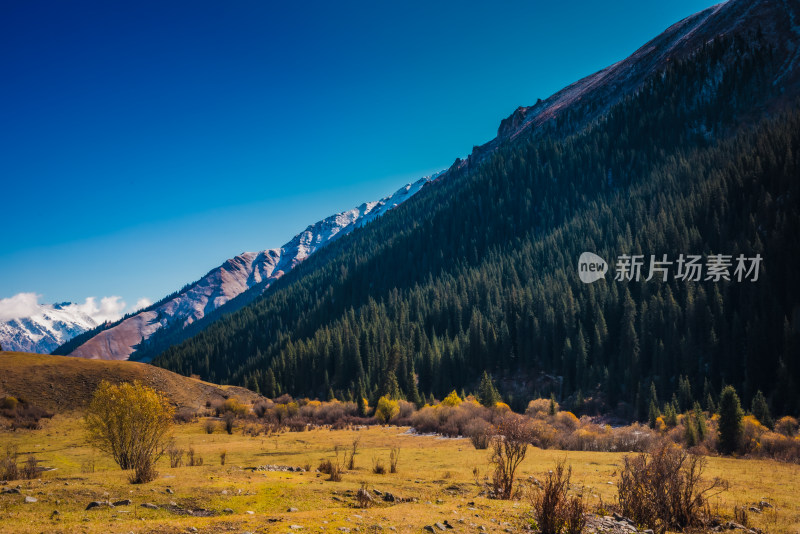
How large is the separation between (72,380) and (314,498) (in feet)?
259

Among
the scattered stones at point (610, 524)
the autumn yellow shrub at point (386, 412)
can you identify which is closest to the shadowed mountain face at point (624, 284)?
the autumn yellow shrub at point (386, 412)

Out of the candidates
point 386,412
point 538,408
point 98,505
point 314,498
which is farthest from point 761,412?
point 98,505

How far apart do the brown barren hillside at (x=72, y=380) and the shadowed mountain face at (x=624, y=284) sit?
36510 mm

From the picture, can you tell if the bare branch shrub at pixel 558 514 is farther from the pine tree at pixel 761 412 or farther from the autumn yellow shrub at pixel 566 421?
the pine tree at pixel 761 412

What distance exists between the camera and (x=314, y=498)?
1898 cm

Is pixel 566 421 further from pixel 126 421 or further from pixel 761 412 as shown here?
pixel 126 421

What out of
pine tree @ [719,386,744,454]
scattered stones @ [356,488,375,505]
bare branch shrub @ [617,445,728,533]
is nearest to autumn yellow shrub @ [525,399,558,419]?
pine tree @ [719,386,744,454]

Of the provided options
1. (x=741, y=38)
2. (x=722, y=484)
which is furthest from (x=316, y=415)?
(x=741, y=38)

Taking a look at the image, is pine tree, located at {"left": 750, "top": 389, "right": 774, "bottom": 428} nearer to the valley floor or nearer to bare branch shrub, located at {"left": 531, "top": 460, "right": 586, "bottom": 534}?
the valley floor

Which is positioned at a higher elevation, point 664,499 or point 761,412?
point 664,499

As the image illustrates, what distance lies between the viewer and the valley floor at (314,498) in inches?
543

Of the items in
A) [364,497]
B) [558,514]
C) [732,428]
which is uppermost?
[558,514]

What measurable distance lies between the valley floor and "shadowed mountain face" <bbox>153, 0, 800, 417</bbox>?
5581 centimetres

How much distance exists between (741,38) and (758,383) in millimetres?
169386
